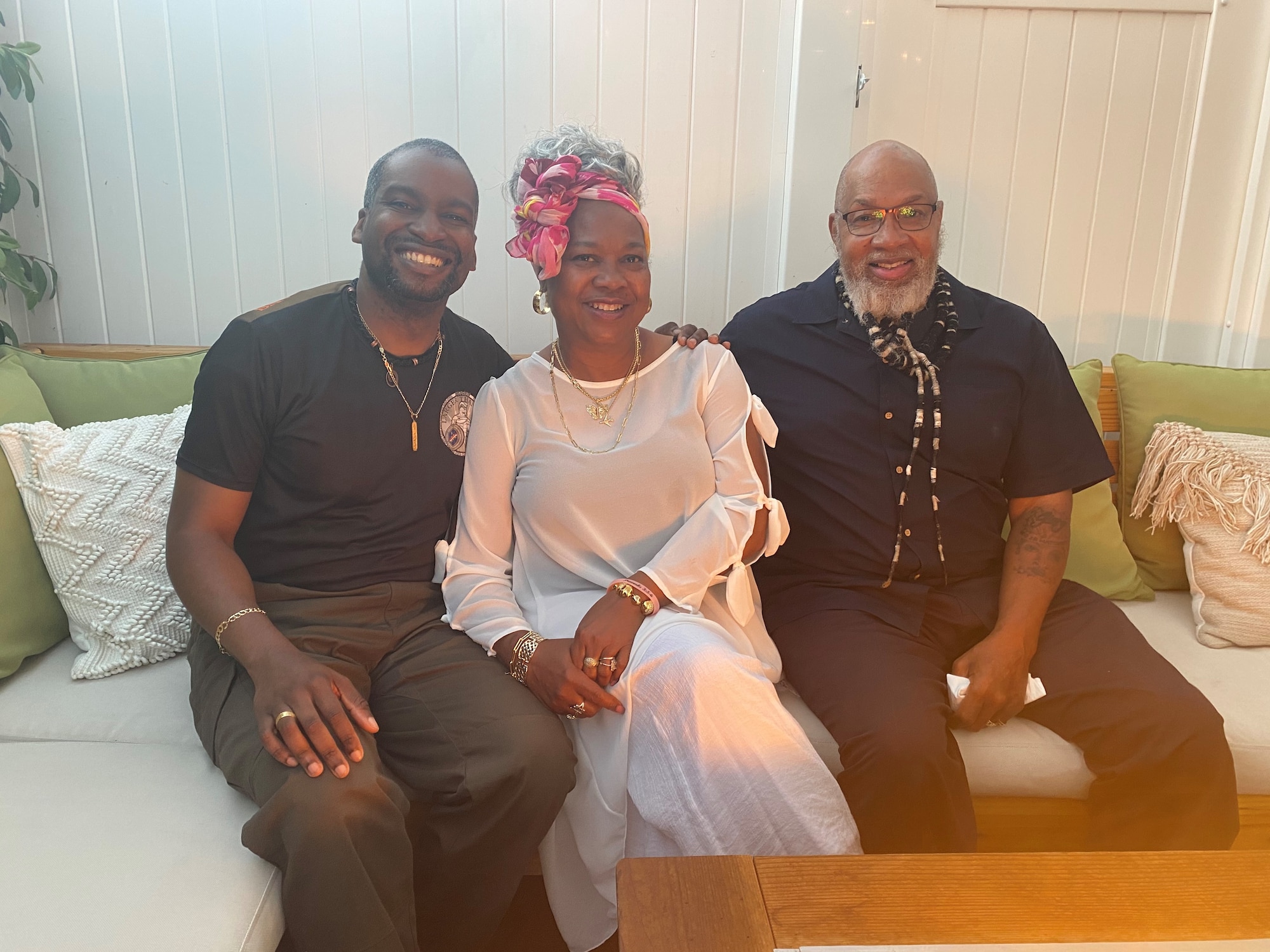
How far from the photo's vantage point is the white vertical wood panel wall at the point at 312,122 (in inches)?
85.3

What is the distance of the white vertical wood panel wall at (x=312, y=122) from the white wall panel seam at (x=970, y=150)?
0.48 m

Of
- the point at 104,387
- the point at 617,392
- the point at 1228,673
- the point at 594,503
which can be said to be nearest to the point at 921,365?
the point at 617,392

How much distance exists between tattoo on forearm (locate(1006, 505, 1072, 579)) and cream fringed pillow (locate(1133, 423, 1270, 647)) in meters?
0.39

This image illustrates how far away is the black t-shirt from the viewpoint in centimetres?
147

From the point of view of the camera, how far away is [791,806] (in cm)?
124

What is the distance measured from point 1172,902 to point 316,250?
2.23 metres

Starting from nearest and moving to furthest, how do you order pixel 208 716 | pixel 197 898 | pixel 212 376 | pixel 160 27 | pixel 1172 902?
pixel 1172 902 < pixel 197 898 < pixel 208 716 < pixel 212 376 < pixel 160 27

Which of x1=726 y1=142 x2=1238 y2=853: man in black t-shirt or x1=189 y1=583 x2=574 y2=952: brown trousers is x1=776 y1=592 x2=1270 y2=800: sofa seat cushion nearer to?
x1=726 y1=142 x2=1238 y2=853: man in black t-shirt

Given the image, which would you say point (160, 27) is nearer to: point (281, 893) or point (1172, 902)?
point (281, 893)

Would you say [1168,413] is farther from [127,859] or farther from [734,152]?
[127,859]

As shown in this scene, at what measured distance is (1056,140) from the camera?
2.28 metres

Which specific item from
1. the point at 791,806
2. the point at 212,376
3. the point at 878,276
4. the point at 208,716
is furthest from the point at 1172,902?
the point at 212,376

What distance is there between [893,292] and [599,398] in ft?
2.07

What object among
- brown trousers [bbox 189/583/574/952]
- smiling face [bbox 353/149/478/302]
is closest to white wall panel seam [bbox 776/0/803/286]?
smiling face [bbox 353/149/478/302]
